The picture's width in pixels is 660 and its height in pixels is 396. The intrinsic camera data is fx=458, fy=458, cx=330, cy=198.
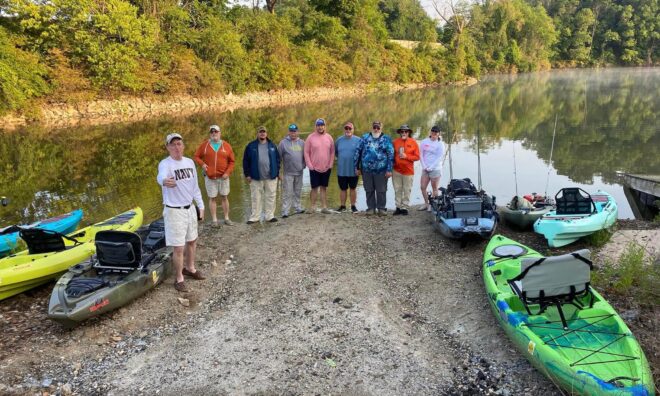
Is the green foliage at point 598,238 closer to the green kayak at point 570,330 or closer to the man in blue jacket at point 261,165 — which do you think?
the green kayak at point 570,330

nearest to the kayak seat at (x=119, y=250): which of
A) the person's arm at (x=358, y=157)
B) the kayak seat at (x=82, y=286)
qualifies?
the kayak seat at (x=82, y=286)

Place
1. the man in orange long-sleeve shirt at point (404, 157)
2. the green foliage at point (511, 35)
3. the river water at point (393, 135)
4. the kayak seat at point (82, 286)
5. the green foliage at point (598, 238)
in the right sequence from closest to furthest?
the kayak seat at point (82, 286) < the green foliage at point (598, 238) < the man in orange long-sleeve shirt at point (404, 157) < the river water at point (393, 135) < the green foliage at point (511, 35)

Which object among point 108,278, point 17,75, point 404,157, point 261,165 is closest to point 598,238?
point 404,157

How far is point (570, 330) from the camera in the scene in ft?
15.6

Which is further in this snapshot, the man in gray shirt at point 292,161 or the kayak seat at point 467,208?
the man in gray shirt at point 292,161

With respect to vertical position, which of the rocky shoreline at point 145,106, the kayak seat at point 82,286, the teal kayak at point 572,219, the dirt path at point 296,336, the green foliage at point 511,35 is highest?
the green foliage at point 511,35

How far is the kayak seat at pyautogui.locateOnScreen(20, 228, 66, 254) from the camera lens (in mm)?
6883

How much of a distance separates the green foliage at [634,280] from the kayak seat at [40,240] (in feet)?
25.6

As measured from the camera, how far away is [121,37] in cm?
3027

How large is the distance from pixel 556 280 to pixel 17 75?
28508 millimetres

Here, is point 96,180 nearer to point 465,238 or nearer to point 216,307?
point 216,307

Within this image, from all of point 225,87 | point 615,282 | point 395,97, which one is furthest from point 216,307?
point 395,97

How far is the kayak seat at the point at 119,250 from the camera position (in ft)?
19.8

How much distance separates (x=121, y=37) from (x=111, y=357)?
3029 cm
